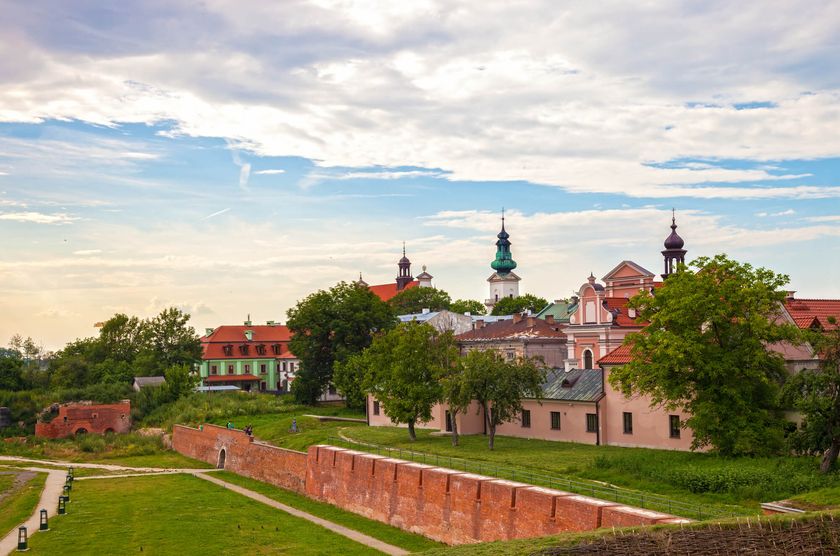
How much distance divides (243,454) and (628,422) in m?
20.7

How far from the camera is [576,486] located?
969 inches

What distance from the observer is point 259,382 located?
318 ft

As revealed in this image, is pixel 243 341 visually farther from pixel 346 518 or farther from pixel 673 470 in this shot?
pixel 673 470

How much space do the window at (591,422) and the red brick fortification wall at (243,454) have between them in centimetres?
1272

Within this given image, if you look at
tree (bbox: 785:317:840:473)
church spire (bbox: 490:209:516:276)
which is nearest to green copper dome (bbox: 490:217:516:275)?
church spire (bbox: 490:209:516:276)

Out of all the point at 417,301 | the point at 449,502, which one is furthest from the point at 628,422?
the point at 417,301

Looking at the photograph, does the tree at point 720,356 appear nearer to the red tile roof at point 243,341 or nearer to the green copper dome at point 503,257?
the red tile roof at point 243,341

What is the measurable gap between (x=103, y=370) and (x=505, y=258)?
199ft

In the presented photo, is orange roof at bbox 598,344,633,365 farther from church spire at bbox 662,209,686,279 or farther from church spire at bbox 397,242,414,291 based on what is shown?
church spire at bbox 397,242,414,291

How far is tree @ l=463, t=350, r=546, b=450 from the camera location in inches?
1467

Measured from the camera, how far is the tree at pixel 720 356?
1187 inches

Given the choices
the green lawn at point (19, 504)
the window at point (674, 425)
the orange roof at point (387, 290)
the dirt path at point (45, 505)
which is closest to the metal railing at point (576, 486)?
the window at point (674, 425)

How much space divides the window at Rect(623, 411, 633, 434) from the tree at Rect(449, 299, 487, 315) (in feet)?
239

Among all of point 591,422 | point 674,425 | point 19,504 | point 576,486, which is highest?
point 674,425
